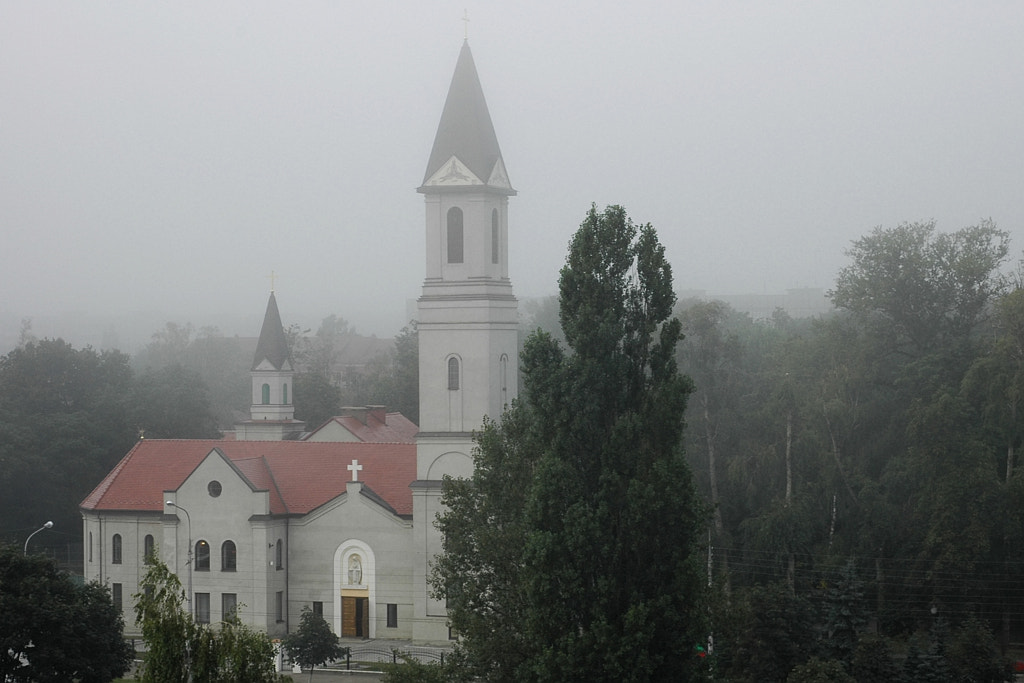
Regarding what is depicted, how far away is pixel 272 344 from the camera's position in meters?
70.5

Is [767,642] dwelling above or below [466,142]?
below

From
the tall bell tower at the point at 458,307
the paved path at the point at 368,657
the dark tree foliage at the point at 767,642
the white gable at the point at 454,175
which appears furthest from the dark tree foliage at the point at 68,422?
the dark tree foliage at the point at 767,642

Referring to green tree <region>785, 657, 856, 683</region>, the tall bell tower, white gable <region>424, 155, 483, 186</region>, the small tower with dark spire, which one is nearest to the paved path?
the tall bell tower

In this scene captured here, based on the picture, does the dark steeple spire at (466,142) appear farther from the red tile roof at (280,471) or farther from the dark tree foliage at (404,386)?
the dark tree foliage at (404,386)

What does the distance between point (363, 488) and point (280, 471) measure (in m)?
3.84

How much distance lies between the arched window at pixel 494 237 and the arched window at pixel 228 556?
13716mm

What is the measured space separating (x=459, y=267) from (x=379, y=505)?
29.6ft

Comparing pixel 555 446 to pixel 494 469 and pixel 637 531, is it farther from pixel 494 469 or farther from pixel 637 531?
pixel 494 469

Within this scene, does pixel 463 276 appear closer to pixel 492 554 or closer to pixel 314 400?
pixel 492 554

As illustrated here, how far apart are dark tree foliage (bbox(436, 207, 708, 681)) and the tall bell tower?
57.5 ft

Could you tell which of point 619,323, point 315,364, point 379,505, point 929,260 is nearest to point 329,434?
point 379,505

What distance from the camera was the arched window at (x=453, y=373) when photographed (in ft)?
155

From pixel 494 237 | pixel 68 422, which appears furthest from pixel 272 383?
pixel 494 237

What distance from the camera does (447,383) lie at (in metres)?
47.3
